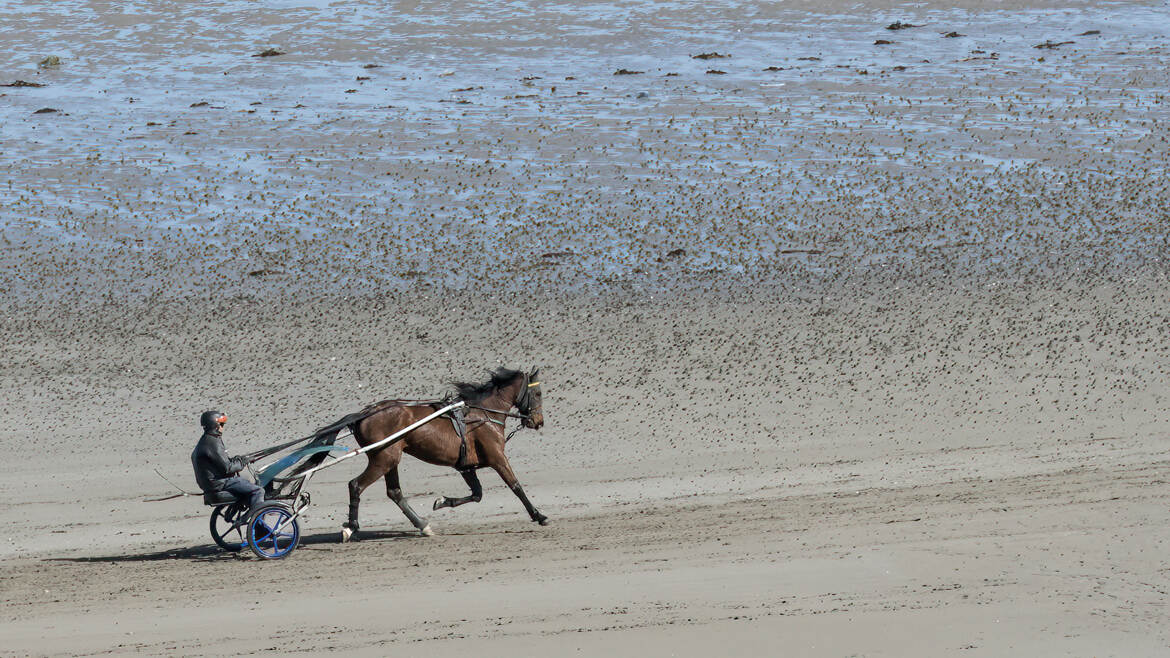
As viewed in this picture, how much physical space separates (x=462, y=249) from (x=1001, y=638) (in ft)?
56.5

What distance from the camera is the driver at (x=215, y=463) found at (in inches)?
536

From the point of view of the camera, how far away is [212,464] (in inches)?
539

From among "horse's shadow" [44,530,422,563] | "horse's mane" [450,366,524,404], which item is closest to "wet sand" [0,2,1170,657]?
"horse's shadow" [44,530,422,563]

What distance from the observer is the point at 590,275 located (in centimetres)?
2647

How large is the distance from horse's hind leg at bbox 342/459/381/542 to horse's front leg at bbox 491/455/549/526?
1250mm

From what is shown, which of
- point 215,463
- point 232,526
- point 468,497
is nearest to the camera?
point 215,463

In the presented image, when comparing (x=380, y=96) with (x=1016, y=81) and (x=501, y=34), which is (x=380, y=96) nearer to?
(x=501, y=34)

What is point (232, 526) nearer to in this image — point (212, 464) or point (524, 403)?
point (212, 464)

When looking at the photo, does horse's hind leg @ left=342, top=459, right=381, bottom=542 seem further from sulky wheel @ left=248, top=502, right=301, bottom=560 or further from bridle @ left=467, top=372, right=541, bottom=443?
bridle @ left=467, top=372, right=541, bottom=443

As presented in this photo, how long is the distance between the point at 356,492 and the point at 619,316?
994 centimetres

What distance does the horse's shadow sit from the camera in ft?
48.0

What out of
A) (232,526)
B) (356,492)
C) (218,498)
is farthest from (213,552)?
(356,492)

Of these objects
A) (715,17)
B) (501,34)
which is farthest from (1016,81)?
(501,34)

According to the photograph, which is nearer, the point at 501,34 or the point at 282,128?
the point at 282,128
